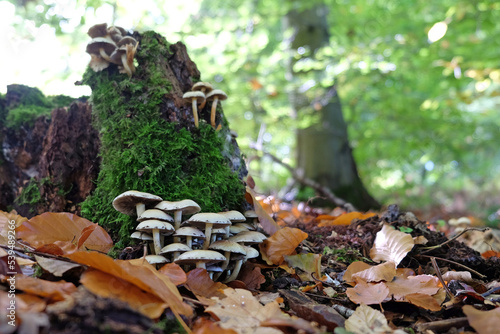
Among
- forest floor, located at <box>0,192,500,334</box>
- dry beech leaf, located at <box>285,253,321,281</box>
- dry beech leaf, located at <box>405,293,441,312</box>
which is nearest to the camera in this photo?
forest floor, located at <box>0,192,500,334</box>

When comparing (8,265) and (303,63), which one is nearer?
(8,265)

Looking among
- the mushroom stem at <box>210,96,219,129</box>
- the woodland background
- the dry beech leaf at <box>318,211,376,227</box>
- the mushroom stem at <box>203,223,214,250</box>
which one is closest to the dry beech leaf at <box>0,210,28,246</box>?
the mushroom stem at <box>203,223,214,250</box>

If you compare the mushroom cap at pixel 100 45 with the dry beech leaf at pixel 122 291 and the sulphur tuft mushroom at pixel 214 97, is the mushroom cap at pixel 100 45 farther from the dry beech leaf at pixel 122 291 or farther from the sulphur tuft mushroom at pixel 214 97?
the dry beech leaf at pixel 122 291

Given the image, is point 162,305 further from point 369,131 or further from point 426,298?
point 369,131

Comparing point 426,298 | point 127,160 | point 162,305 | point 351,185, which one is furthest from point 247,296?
point 351,185

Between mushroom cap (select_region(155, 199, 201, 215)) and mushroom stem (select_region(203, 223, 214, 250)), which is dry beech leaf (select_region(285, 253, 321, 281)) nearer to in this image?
mushroom stem (select_region(203, 223, 214, 250))

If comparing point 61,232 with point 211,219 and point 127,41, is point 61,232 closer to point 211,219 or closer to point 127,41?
point 211,219

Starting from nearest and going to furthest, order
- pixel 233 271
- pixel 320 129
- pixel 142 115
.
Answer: pixel 233 271 → pixel 142 115 → pixel 320 129
